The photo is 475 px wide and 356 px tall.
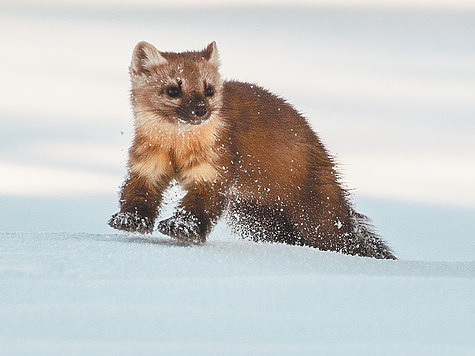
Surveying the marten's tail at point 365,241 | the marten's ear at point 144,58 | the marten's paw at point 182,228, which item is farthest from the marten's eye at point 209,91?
the marten's tail at point 365,241

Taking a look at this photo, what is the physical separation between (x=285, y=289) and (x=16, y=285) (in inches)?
64.7

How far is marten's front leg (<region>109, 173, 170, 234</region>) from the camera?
694 cm

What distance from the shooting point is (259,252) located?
6625 millimetres

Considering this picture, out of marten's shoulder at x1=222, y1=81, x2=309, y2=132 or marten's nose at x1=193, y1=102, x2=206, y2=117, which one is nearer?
marten's nose at x1=193, y1=102, x2=206, y2=117

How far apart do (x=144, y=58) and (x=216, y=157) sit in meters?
1.05

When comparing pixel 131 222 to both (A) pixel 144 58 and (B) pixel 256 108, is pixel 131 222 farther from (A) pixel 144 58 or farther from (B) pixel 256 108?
(B) pixel 256 108

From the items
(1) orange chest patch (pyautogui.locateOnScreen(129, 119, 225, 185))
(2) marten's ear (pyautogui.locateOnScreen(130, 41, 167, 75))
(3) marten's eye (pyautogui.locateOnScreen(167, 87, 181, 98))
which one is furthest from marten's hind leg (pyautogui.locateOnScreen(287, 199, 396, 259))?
(2) marten's ear (pyautogui.locateOnScreen(130, 41, 167, 75))

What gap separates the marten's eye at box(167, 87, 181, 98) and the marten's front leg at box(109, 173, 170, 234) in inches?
27.5

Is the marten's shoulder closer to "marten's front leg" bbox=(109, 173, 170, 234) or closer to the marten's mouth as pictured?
the marten's mouth

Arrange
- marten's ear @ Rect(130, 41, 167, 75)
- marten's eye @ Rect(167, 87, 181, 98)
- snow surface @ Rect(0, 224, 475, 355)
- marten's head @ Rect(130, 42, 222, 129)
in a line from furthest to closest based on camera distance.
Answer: marten's ear @ Rect(130, 41, 167, 75) → marten's eye @ Rect(167, 87, 181, 98) → marten's head @ Rect(130, 42, 222, 129) → snow surface @ Rect(0, 224, 475, 355)

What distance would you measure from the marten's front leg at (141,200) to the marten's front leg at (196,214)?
0.85 ft

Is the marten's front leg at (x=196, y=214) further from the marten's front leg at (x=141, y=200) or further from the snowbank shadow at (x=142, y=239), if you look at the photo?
the marten's front leg at (x=141, y=200)

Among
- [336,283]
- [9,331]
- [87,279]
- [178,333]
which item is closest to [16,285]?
[87,279]

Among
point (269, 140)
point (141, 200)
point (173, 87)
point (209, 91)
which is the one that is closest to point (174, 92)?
point (173, 87)
